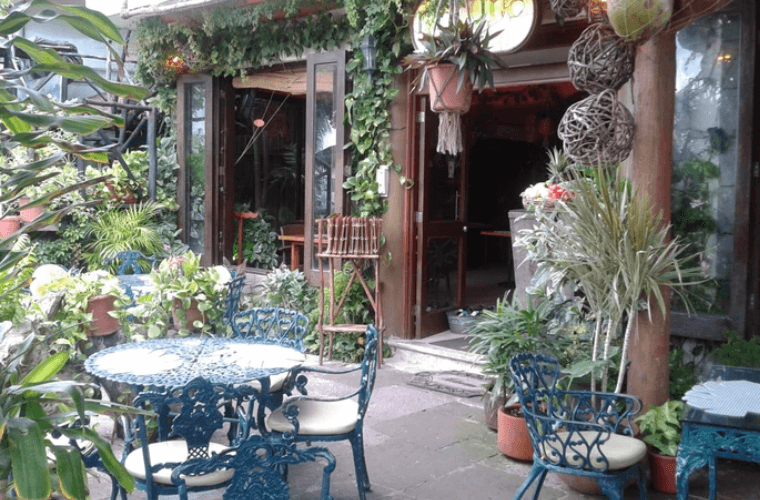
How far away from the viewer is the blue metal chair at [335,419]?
356cm

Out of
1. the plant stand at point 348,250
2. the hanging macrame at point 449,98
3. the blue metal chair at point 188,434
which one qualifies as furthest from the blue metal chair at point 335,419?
the plant stand at point 348,250

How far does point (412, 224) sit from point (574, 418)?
3.60 m

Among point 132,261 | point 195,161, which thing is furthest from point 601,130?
point 195,161

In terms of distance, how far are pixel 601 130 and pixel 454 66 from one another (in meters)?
1.39

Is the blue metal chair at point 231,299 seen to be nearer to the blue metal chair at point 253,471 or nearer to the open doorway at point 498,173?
the blue metal chair at point 253,471

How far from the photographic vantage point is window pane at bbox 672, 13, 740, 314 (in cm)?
503

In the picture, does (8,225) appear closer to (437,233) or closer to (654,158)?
(437,233)

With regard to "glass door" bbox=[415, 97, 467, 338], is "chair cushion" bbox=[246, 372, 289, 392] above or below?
below

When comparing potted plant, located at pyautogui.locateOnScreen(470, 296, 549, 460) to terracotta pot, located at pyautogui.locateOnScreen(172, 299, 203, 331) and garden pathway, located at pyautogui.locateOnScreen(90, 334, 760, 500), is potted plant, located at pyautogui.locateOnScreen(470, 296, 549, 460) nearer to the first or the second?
garden pathway, located at pyautogui.locateOnScreen(90, 334, 760, 500)

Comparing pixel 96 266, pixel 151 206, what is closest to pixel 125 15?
pixel 151 206

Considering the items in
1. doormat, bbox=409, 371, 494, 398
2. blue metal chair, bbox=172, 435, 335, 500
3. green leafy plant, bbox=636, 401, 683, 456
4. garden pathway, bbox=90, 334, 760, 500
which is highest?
blue metal chair, bbox=172, 435, 335, 500

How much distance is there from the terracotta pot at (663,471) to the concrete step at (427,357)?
7.71ft

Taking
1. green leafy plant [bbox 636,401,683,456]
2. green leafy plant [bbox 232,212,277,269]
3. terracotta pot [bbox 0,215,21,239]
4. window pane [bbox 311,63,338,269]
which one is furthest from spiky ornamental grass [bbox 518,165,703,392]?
terracotta pot [bbox 0,215,21,239]

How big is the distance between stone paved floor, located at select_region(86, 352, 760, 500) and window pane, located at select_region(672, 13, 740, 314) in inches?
53.3
